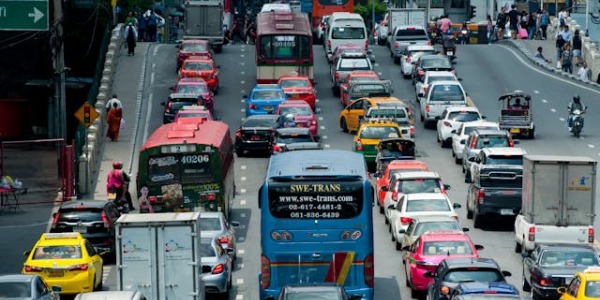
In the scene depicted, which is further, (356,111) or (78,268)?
(356,111)

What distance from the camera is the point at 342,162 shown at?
109ft

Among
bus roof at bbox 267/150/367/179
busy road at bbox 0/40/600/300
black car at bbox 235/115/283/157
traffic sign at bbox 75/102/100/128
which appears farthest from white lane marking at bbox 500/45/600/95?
bus roof at bbox 267/150/367/179

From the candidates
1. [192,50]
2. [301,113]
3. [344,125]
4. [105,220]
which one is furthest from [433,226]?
[192,50]

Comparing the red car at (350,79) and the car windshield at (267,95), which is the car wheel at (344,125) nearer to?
the car windshield at (267,95)

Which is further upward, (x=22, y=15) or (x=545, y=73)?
(x=22, y=15)

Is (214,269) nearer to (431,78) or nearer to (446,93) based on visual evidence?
(446,93)

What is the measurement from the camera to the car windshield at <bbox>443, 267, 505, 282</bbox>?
3134 centimetres

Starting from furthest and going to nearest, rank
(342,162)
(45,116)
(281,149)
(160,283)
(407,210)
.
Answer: (45,116), (281,149), (407,210), (342,162), (160,283)

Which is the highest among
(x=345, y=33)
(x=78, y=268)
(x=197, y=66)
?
(x=345, y=33)

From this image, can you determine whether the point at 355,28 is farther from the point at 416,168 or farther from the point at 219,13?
the point at 416,168

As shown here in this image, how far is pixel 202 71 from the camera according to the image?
6862 centimetres

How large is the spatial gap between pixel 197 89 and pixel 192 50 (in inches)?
421

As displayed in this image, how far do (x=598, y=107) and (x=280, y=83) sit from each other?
13.1m

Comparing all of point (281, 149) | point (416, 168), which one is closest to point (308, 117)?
point (281, 149)
